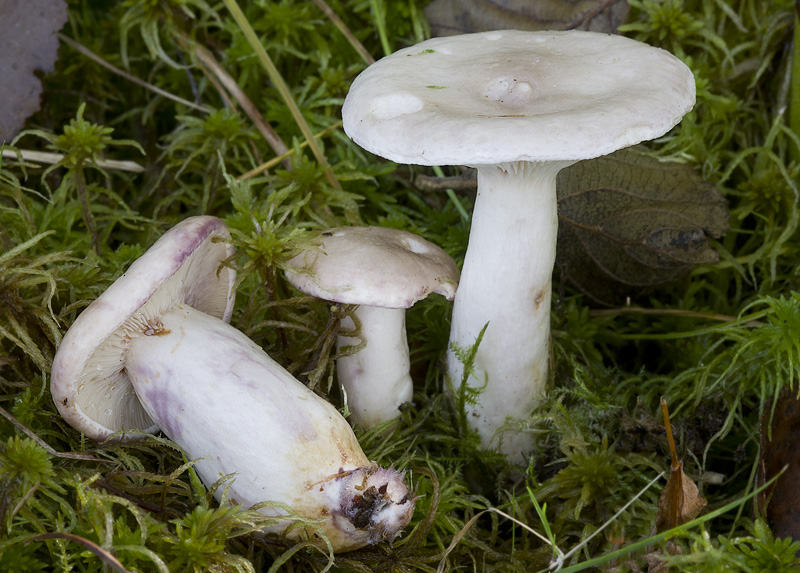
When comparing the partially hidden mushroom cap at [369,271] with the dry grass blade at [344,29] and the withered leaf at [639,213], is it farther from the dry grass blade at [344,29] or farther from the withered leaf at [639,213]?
the dry grass blade at [344,29]

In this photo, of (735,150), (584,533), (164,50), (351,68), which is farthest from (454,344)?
(164,50)

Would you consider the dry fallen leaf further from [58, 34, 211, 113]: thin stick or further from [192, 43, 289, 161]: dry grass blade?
[58, 34, 211, 113]: thin stick

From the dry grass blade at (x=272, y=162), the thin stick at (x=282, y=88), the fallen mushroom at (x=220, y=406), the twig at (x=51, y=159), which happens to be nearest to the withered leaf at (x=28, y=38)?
the twig at (x=51, y=159)

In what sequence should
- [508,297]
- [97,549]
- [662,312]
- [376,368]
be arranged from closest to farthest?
[97,549], [508,297], [376,368], [662,312]

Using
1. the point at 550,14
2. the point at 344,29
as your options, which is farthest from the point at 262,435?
the point at 550,14

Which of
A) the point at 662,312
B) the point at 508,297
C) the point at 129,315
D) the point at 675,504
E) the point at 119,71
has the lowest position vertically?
the point at 662,312

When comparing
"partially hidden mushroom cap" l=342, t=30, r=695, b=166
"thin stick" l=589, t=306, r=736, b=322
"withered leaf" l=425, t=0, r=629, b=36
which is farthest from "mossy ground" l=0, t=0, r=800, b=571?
"partially hidden mushroom cap" l=342, t=30, r=695, b=166

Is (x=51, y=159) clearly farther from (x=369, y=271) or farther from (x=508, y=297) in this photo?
(x=508, y=297)
